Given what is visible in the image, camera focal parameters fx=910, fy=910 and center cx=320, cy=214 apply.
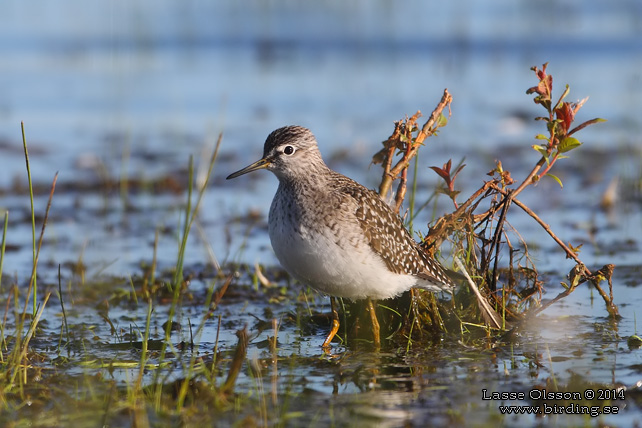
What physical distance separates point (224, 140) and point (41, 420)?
9173mm

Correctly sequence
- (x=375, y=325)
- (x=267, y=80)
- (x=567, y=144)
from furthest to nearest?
(x=267, y=80) < (x=375, y=325) < (x=567, y=144)

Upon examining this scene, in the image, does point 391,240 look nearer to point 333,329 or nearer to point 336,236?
point 336,236

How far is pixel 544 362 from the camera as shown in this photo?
5723mm

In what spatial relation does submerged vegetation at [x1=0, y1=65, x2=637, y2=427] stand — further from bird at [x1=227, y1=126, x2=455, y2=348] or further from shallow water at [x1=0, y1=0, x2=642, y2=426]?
bird at [x1=227, y1=126, x2=455, y2=348]

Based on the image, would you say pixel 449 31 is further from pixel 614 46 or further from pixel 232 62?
pixel 232 62

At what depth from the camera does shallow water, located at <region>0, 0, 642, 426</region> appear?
5625 millimetres

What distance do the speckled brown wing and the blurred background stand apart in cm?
334

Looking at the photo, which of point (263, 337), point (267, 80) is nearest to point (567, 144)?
point (263, 337)

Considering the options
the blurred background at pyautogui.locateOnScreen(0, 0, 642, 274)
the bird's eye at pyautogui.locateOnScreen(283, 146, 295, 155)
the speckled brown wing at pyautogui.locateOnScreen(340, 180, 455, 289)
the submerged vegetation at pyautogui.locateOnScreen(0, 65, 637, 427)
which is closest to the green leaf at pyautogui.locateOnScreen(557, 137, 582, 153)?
the submerged vegetation at pyautogui.locateOnScreen(0, 65, 637, 427)

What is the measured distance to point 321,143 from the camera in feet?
42.6

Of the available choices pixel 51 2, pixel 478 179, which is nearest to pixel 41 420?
pixel 478 179

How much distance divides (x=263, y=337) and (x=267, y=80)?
36.4ft

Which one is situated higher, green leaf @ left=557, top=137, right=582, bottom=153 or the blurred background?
the blurred background

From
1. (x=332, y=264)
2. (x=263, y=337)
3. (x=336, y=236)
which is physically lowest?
(x=263, y=337)
